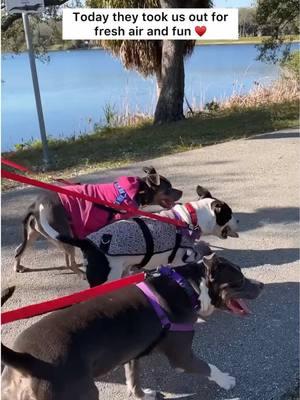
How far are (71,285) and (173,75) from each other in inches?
366

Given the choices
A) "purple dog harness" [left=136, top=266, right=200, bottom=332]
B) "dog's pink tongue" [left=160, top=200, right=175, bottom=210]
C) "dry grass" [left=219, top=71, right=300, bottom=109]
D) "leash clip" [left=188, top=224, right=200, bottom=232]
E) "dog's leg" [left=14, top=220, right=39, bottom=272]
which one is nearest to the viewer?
"purple dog harness" [left=136, top=266, right=200, bottom=332]

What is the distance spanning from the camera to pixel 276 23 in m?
15.3

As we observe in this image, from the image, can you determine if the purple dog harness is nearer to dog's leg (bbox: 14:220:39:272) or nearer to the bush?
dog's leg (bbox: 14:220:39:272)

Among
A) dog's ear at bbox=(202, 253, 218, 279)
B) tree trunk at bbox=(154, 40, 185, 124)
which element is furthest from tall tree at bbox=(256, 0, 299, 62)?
dog's ear at bbox=(202, 253, 218, 279)

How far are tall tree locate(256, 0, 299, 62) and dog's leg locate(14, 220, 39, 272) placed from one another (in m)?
11.6

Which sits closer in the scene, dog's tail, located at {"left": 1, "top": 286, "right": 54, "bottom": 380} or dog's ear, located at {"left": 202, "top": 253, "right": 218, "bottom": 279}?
dog's tail, located at {"left": 1, "top": 286, "right": 54, "bottom": 380}

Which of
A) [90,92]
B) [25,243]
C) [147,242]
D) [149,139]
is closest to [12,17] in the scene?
[149,139]

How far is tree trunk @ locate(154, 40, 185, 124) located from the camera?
1320 cm

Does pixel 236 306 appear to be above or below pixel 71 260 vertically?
above

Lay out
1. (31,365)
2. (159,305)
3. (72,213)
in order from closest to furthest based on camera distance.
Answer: (31,365) < (159,305) < (72,213)

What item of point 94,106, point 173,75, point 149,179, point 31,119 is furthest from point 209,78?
point 149,179

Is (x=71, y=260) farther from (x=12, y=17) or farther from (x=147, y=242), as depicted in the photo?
(x=12, y=17)

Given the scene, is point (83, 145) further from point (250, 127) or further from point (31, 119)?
point (31, 119)

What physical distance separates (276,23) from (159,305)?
13.7 metres
